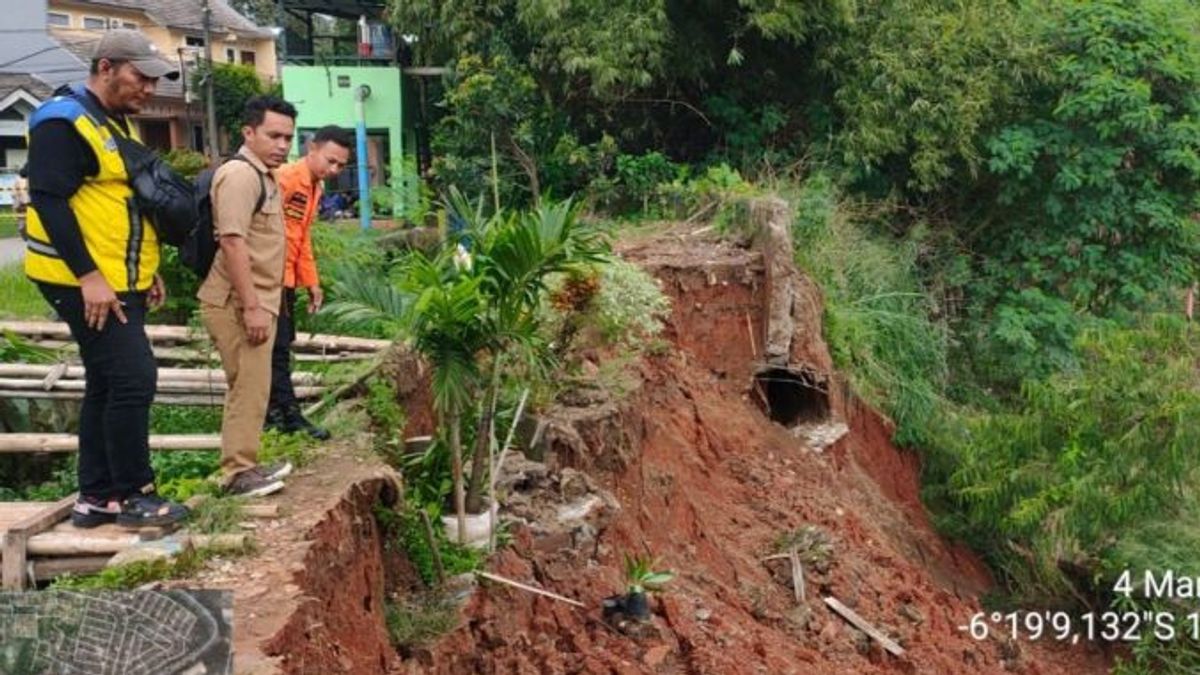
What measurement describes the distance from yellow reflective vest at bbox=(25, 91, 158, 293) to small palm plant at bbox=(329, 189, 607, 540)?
1.23m

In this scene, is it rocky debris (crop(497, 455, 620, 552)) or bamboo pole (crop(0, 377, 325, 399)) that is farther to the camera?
bamboo pole (crop(0, 377, 325, 399))

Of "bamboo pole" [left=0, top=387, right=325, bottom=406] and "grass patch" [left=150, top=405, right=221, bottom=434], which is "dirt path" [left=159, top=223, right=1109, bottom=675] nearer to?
Result: "bamboo pole" [left=0, top=387, right=325, bottom=406]

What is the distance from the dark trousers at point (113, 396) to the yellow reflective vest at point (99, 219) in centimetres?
7

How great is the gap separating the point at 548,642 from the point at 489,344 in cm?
140

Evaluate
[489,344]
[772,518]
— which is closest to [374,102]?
[772,518]

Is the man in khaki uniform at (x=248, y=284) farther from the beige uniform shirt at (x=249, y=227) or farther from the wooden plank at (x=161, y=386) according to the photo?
the wooden plank at (x=161, y=386)

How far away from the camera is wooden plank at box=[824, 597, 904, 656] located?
Answer: 26.0ft

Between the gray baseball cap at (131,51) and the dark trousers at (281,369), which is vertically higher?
the gray baseball cap at (131,51)

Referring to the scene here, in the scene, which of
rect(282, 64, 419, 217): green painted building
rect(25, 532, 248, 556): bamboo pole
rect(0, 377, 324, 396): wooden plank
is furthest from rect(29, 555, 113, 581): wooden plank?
rect(282, 64, 419, 217): green painted building

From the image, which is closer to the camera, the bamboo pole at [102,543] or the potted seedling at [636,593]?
the bamboo pole at [102,543]

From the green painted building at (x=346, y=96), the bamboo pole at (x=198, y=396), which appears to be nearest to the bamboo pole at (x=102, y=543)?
the bamboo pole at (x=198, y=396)

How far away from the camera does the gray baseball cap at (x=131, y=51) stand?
14.3ft

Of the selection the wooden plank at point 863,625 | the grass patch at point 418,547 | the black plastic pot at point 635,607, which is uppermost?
the grass patch at point 418,547

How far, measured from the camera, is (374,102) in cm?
2106
